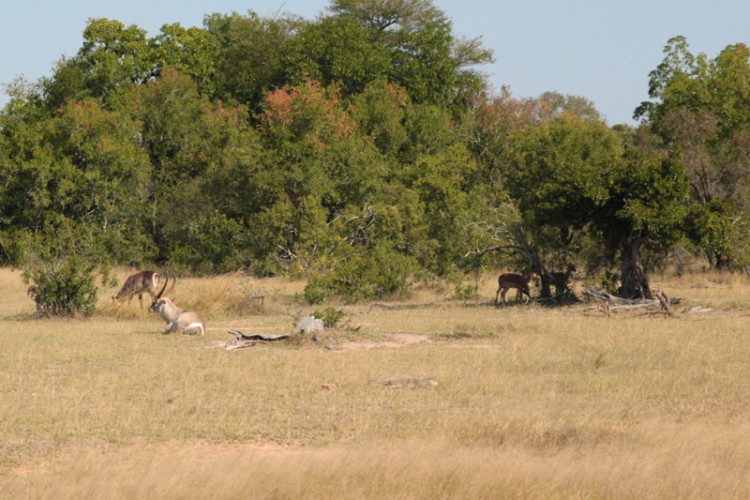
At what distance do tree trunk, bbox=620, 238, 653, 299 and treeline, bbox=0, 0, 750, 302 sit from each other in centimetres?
3

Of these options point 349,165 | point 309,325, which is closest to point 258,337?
point 309,325

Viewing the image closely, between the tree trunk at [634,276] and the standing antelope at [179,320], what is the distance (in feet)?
27.0

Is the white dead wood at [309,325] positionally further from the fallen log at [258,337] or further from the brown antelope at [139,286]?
the brown antelope at [139,286]

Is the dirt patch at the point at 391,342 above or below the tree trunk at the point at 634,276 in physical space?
below

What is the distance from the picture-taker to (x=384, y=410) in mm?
10797

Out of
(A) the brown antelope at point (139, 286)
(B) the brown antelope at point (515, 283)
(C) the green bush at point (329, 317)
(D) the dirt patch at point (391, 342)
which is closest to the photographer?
(D) the dirt patch at point (391, 342)

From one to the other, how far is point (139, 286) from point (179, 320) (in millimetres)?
4286

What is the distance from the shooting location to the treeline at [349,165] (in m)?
22.0

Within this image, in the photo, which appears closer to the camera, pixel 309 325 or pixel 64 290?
pixel 309 325

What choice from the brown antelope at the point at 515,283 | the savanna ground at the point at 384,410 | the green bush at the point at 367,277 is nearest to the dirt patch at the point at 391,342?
the savanna ground at the point at 384,410

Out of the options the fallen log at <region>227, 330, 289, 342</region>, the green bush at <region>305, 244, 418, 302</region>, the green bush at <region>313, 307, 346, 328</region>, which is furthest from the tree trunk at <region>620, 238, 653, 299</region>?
the fallen log at <region>227, 330, 289, 342</region>

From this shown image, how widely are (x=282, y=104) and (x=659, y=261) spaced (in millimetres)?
15991

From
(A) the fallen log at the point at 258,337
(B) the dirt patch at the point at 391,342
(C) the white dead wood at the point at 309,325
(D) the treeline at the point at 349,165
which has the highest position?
(D) the treeline at the point at 349,165

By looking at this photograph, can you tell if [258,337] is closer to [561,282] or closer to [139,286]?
[139,286]
